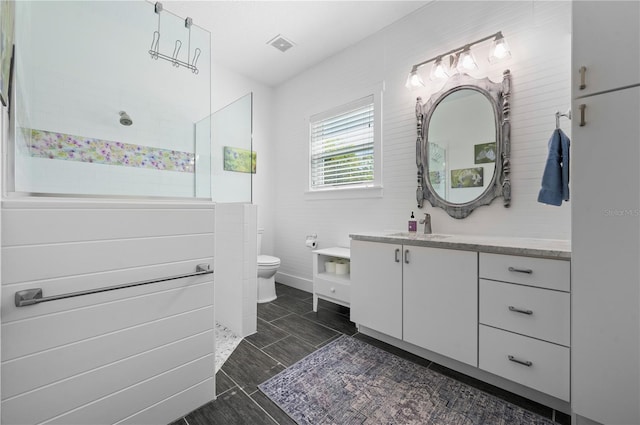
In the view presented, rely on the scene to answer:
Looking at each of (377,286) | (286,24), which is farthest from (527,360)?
(286,24)

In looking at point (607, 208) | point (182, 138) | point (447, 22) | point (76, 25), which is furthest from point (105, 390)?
point (447, 22)

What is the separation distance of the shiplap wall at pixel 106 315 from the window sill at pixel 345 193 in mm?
1819

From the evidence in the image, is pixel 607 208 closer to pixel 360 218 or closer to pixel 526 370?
pixel 526 370

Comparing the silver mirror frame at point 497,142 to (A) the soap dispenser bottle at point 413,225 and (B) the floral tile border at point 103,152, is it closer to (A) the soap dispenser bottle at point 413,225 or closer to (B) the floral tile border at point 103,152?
(A) the soap dispenser bottle at point 413,225

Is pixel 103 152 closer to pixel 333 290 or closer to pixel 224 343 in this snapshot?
pixel 224 343

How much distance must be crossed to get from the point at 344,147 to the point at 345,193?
0.58 m

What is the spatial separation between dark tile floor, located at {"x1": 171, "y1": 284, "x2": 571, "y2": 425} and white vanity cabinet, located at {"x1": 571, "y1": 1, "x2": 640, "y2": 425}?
376 millimetres

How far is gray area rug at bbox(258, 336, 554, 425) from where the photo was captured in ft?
4.47

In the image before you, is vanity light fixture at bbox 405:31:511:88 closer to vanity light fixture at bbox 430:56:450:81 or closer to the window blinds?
vanity light fixture at bbox 430:56:450:81

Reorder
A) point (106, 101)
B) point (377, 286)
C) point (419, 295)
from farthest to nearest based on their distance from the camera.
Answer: point (377, 286) < point (419, 295) < point (106, 101)

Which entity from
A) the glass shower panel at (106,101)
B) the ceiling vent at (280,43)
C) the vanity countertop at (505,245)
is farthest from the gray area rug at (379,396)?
the ceiling vent at (280,43)

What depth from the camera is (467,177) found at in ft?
7.23

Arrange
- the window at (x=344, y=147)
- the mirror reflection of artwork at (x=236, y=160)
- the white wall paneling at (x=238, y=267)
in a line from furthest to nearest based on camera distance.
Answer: the window at (x=344, y=147)
the mirror reflection of artwork at (x=236, y=160)
the white wall paneling at (x=238, y=267)

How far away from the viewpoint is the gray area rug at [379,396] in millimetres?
1362
